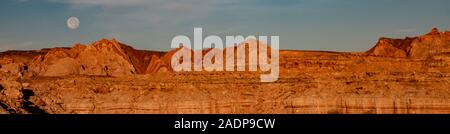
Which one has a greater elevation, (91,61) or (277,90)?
(91,61)

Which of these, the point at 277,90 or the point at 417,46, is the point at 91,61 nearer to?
the point at 417,46

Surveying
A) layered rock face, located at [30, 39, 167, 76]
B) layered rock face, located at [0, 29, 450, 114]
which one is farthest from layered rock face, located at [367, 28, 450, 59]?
layered rock face, located at [30, 39, 167, 76]

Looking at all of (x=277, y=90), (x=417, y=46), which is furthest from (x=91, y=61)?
(x=277, y=90)

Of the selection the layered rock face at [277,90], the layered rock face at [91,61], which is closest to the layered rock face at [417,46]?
the layered rock face at [277,90]

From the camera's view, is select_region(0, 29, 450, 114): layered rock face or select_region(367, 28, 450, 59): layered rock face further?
select_region(367, 28, 450, 59): layered rock face

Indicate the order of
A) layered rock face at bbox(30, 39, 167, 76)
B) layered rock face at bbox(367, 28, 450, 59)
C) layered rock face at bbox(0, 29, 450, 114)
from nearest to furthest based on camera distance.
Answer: layered rock face at bbox(0, 29, 450, 114) < layered rock face at bbox(367, 28, 450, 59) < layered rock face at bbox(30, 39, 167, 76)

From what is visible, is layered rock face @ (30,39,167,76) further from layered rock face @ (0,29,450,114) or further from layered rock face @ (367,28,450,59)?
layered rock face @ (367,28,450,59)

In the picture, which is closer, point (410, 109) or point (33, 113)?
point (33, 113)
